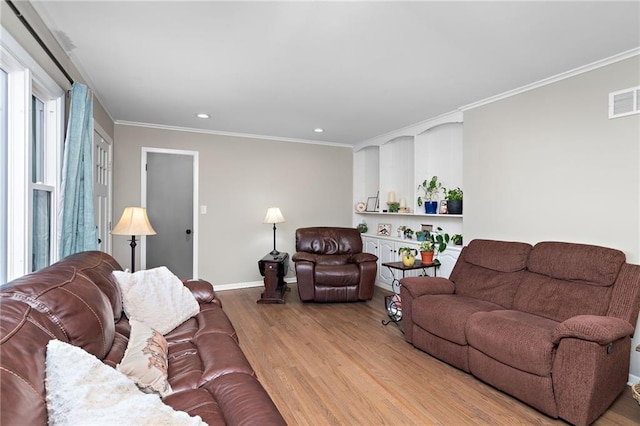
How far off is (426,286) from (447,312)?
46 cm

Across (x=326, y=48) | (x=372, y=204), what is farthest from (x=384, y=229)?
(x=326, y=48)

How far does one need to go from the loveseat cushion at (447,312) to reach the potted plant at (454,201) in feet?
4.20

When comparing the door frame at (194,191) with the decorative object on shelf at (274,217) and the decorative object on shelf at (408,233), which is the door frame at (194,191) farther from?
the decorative object on shelf at (408,233)

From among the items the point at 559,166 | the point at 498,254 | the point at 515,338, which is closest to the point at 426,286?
the point at 498,254

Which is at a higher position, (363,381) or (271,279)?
(271,279)

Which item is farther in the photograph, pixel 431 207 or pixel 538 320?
pixel 431 207

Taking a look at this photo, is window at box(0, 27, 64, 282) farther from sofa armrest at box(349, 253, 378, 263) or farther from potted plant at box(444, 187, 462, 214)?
potted plant at box(444, 187, 462, 214)

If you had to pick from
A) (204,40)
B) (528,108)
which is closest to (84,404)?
(204,40)

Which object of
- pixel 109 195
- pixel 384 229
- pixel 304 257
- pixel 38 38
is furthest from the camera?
pixel 384 229

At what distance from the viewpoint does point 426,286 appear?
3160 millimetres

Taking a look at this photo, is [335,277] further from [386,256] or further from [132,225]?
[132,225]

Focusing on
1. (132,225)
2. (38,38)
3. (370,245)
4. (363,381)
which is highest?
(38,38)

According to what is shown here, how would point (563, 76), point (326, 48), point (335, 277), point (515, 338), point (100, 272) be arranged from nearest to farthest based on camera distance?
point (100, 272) → point (515, 338) → point (326, 48) → point (563, 76) → point (335, 277)

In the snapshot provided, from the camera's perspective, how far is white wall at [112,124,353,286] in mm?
4598
